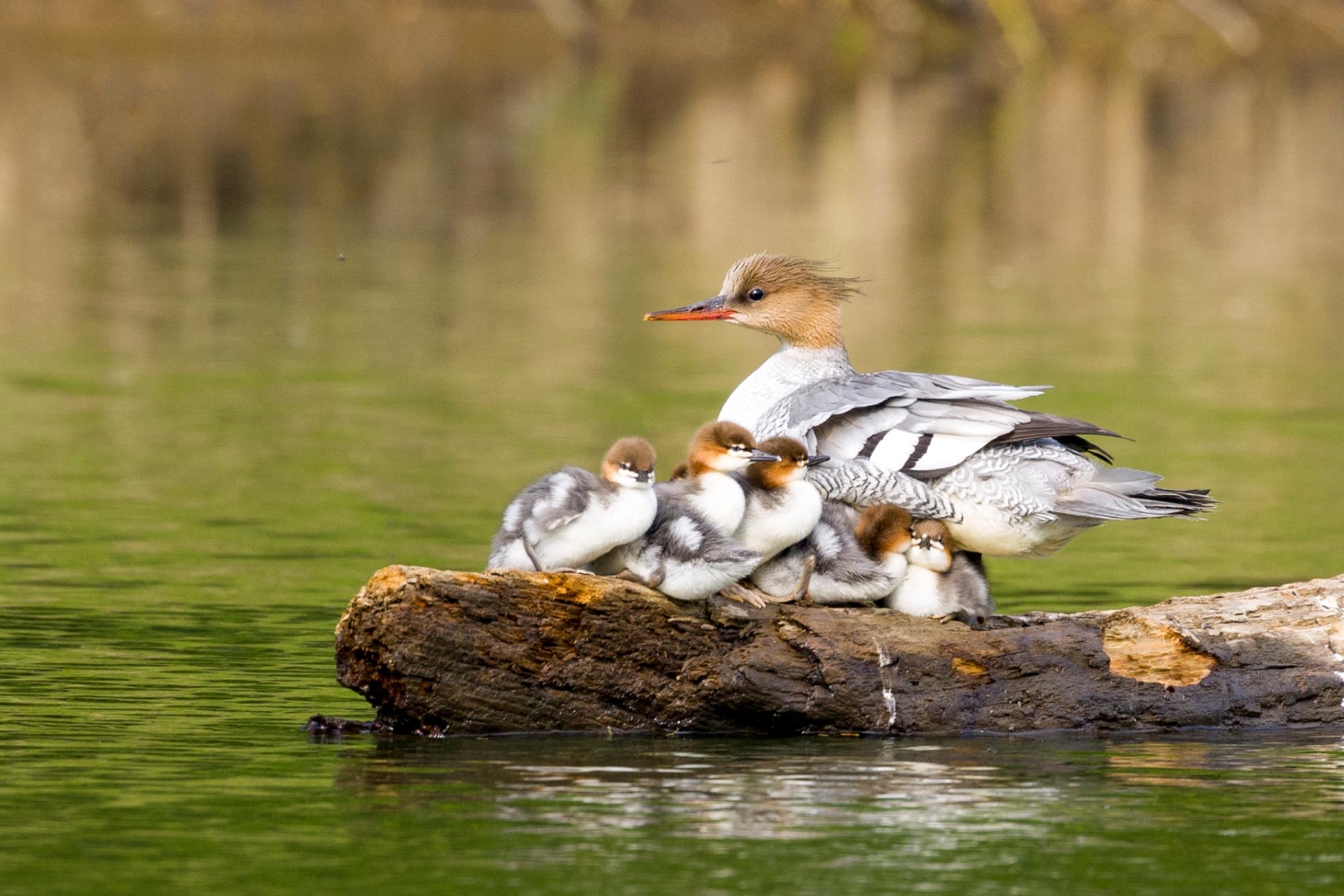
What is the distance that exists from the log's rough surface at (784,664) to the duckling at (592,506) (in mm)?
116

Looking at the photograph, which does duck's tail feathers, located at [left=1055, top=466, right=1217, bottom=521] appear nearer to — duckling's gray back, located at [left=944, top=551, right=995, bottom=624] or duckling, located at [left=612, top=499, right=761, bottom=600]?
duckling's gray back, located at [left=944, top=551, right=995, bottom=624]

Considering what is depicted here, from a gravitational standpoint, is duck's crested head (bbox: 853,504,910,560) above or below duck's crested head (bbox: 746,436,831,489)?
below

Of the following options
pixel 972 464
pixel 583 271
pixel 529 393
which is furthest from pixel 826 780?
pixel 583 271

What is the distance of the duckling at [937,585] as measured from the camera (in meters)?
7.49

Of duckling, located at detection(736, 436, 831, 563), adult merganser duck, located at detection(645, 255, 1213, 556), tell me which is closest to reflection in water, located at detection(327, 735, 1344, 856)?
duckling, located at detection(736, 436, 831, 563)

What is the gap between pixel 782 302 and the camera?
28.7 ft

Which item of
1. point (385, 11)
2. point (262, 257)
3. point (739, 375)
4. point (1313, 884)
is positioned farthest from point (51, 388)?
→ point (385, 11)

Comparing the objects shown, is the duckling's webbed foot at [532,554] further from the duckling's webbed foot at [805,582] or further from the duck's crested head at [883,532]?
the duck's crested head at [883,532]

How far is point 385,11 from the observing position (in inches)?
1644

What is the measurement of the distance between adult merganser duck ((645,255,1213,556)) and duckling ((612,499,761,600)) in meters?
0.69

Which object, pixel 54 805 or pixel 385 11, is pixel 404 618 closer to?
pixel 54 805

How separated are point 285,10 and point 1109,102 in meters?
14.1

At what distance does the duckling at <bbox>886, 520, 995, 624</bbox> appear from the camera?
24.6 ft

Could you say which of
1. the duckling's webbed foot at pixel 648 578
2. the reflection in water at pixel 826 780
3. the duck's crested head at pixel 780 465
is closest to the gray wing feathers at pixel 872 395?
the duck's crested head at pixel 780 465
